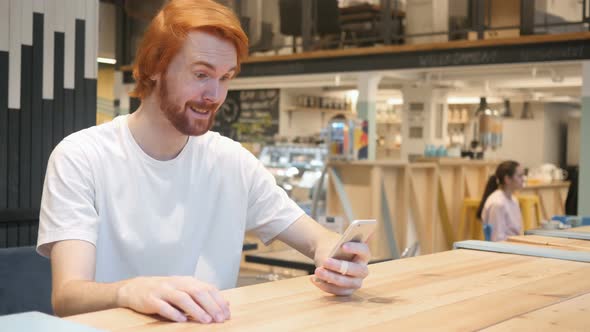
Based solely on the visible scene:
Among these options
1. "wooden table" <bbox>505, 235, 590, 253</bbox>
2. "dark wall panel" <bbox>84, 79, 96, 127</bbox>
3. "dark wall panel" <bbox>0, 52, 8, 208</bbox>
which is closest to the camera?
"wooden table" <bbox>505, 235, 590, 253</bbox>

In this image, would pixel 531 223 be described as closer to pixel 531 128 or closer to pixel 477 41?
pixel 477 41

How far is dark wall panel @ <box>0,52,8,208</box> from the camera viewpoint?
3.54m

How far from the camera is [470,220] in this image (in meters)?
9.02

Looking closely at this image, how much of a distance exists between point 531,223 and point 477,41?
2.36m

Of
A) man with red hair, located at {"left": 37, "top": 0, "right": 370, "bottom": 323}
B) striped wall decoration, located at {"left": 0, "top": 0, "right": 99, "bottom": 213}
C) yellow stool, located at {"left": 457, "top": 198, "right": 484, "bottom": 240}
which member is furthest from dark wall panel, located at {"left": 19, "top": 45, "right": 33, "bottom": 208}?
yellow stool, located at {"left": 457, "top": 198, "right": 484, "bottom": 240}

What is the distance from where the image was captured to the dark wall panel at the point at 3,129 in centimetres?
354

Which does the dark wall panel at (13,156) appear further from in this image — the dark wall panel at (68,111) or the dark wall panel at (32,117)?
the dark wall panel at (68,111)

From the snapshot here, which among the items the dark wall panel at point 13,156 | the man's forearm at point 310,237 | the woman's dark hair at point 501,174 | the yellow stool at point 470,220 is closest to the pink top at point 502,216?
the woman's dark hair at point 501,174

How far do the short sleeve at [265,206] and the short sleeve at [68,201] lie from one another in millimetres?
484

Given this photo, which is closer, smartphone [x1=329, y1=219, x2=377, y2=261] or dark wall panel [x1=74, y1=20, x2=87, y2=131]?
smartphone [x1=329, y1=219, x2=377, y2=261]

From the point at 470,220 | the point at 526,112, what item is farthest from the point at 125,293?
the point at 526,112

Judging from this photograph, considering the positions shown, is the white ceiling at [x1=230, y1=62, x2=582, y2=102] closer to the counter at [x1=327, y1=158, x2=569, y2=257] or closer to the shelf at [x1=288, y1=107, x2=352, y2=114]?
the counter at [x1=327, y1=158, x2=569, y2=257]

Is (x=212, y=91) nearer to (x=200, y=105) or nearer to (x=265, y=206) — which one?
(x=200, y=105)

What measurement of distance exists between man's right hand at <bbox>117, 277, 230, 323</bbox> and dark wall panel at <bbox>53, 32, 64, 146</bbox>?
272cm
